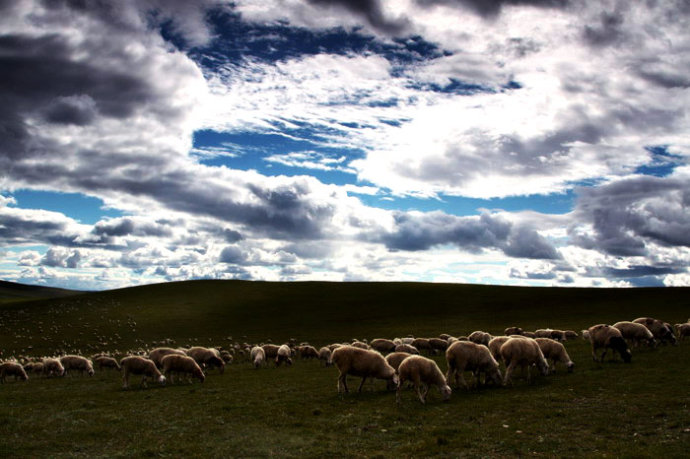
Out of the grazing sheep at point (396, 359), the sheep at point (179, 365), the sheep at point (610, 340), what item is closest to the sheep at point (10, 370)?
the sheep at point (179, 365)

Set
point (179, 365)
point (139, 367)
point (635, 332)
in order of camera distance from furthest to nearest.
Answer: point (635, 332), point (179, 365), point (139, 367)

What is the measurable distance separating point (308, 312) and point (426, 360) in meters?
60.9

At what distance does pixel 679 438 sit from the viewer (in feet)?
38.8

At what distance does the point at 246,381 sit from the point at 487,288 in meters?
71.7

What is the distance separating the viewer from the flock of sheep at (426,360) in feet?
64.3

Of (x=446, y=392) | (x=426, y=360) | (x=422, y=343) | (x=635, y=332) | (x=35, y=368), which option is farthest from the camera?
(x=422, y=343)

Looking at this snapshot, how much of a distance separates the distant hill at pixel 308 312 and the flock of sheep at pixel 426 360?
19.0 m

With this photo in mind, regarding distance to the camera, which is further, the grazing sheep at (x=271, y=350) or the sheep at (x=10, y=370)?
the grazing sheep at (x=271, y=350)

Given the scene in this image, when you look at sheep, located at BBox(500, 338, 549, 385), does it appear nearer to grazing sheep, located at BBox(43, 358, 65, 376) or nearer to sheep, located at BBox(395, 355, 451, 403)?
sheep, located at BBox(395, 355, 451, 403)

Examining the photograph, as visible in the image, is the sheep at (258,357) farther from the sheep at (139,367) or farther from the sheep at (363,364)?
the sheep at (363,364)

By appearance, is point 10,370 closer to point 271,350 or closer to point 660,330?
point 271,350

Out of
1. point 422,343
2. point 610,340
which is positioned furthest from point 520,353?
point 422,343

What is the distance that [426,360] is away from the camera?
18.2 m

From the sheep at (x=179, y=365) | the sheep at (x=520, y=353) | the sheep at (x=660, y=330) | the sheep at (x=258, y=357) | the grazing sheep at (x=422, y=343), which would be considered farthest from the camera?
the grazing sheep at (x=422, y=343)
